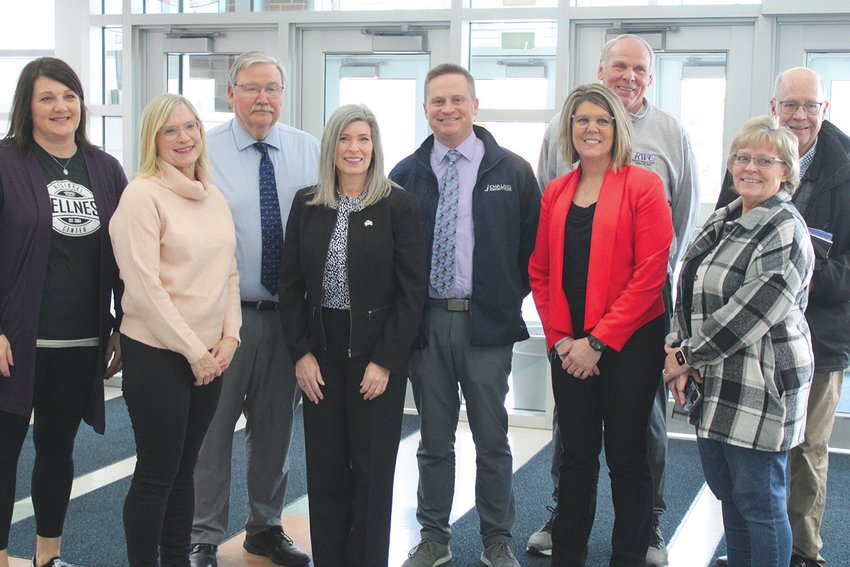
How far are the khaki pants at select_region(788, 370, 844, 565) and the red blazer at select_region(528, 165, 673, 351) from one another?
0.63 meters

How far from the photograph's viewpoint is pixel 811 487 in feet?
9.57

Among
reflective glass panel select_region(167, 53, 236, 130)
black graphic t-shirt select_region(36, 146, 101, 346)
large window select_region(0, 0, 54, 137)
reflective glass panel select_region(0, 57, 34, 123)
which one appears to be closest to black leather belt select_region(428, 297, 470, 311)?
black graphic t-shirt select_region(36, 146, 101, 346)

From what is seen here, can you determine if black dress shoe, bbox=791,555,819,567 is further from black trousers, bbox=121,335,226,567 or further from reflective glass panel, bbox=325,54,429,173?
reflective glass panel, bbox=325,54,429,173

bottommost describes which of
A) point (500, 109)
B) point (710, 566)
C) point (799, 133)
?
point (710, 566)

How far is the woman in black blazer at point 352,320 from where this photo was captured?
2.64 m

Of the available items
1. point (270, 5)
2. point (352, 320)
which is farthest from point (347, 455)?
point (270, 5)

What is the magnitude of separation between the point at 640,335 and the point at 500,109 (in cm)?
250

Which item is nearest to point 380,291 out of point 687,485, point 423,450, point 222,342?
point 222,342

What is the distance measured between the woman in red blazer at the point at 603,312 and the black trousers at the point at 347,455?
0.53 meters

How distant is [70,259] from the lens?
263 cm

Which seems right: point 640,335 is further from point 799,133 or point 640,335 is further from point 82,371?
point 82,371

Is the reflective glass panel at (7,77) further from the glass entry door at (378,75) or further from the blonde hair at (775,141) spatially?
the blonde hair at (775,141)

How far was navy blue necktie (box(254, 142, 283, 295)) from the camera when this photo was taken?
9.66 feet

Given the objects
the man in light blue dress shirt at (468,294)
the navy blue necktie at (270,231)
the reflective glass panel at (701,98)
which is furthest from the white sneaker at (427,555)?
the reflective glass panel at (701,98)
